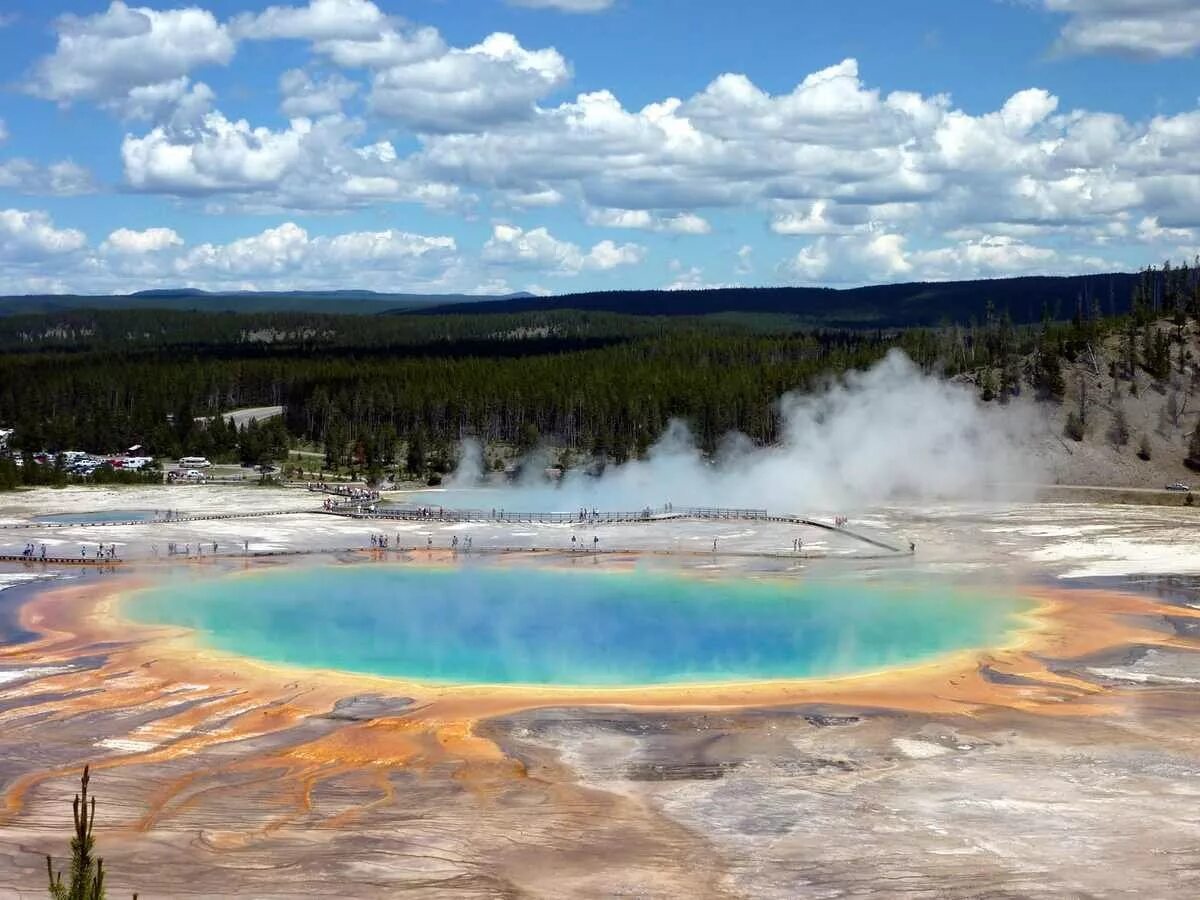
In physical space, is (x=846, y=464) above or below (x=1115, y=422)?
below

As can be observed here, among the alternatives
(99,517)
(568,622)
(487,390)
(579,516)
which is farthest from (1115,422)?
(99,517)

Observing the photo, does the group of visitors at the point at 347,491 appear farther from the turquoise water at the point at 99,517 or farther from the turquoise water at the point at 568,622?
the turquoise water at the point at 568,622

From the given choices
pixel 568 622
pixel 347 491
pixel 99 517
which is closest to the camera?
pixel 568 622

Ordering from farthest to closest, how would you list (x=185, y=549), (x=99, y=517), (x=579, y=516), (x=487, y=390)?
1. (x=487, y=390)
2. (x=99, y=517)
3. (x=579, y=516)
4. (x=185, y=549)

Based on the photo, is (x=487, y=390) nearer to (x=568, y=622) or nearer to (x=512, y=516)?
(x=512, y=516)

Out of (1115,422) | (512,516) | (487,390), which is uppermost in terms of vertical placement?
(487,390)

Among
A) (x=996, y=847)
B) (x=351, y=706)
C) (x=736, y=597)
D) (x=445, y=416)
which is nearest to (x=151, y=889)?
(x=351, y=706)

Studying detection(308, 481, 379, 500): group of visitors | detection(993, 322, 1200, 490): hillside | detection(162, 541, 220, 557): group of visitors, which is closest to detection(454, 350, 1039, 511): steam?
detection(993, 322, 1200, 490): hillside

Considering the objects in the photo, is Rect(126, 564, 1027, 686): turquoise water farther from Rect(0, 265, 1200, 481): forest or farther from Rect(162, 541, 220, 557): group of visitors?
Rect(0, 265, 1200, 481): forest
